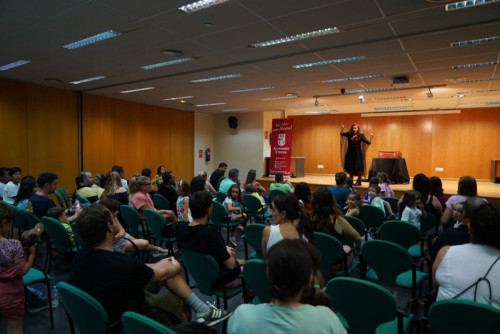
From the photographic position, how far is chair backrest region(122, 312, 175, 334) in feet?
4.23

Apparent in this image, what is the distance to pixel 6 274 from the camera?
2.32 m

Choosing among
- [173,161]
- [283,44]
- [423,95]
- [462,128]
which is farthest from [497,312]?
[462,128]

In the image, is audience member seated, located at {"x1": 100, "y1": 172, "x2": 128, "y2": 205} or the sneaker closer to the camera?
the sneaker

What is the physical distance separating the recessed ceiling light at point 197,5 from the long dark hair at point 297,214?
235 centimetres

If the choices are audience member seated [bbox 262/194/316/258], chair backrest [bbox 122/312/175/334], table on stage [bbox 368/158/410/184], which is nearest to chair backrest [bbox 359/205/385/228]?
audience member seated [bbox 262/194/316/258]

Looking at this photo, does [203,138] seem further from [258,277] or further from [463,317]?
[463,317]

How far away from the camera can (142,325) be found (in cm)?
135

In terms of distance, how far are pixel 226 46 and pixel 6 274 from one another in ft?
13.4

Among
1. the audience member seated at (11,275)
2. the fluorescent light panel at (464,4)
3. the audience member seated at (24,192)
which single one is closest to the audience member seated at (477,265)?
the fluorescent light panel at (464,4)

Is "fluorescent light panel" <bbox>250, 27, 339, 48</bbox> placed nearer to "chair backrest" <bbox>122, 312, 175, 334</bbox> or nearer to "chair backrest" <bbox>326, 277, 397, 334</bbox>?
"chair backrest" <bbox>326, 277, 397, 334</bbox>

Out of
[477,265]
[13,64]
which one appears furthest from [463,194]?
[13,64]

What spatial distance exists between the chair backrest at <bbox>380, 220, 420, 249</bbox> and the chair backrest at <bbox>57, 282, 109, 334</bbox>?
296 cm

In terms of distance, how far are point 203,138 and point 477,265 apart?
12.7 m

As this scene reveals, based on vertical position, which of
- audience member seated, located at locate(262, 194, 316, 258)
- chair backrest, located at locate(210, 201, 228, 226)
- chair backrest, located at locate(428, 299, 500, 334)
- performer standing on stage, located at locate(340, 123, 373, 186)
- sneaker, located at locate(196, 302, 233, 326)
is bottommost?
sneaker, located at locate(196, 302, 233, 326)
